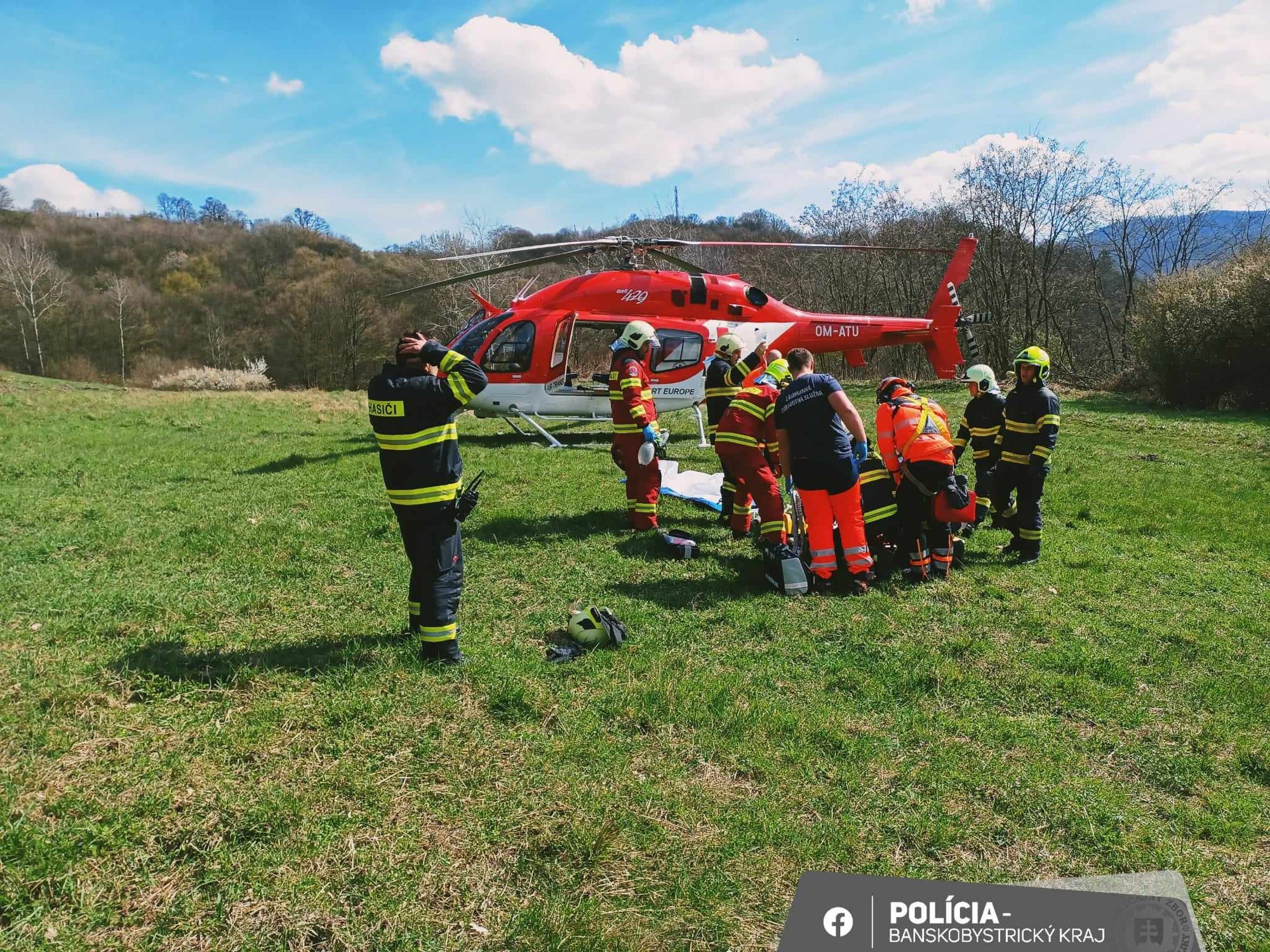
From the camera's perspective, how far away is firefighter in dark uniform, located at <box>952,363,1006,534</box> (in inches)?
307

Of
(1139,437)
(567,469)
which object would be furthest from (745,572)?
(1139,437)

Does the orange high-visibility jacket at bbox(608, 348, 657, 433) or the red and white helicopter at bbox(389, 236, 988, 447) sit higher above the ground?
the red and white helicopter at bbox(389, 236, 988, 447)

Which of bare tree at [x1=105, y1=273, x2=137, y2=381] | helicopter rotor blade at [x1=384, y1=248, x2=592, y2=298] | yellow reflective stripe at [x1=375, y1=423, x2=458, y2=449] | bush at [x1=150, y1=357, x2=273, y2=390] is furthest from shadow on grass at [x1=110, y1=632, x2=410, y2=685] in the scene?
bare tree at [x1=105, y1=273, x2=137, y2=381]

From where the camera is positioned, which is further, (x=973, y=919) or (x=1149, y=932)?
(x=973, y=919)

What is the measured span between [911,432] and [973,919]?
4.60 metres

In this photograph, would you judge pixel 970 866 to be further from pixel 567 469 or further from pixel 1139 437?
pixel 1139 437

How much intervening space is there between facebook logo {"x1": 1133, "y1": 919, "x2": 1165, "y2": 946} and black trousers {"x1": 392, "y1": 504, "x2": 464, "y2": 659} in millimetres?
3640

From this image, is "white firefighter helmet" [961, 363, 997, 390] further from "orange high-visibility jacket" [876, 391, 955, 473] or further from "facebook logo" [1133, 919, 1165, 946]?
"facebook logo" [1133, 919, 1165, 946]

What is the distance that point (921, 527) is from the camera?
6.41 metres

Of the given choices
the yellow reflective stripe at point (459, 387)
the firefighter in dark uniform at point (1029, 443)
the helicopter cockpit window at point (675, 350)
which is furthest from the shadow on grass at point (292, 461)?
the firefighter in dark uniform at point (1029, 443)

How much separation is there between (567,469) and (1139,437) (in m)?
12.5

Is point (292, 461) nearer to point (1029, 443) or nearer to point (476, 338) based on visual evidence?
point (476, 338)

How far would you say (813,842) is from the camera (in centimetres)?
305

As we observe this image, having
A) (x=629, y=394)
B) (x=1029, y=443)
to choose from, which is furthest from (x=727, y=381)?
(x=1029, y=443)
